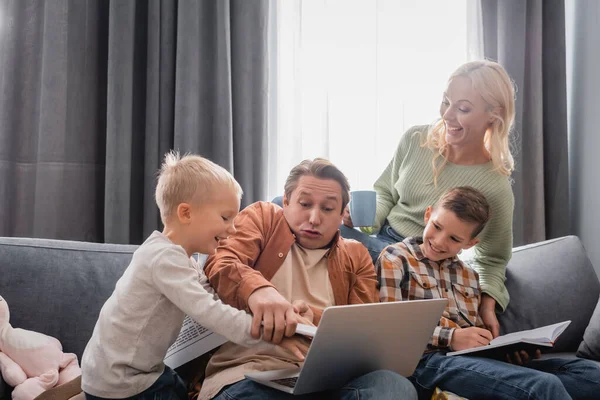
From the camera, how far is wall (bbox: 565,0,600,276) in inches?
109

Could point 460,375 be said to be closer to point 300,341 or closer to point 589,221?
point 300,341

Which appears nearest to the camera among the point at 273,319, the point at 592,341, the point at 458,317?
the point at 273,319

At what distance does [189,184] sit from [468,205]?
87cm

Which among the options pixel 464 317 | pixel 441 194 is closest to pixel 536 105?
pixel 441 194

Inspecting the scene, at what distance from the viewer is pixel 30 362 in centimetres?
157

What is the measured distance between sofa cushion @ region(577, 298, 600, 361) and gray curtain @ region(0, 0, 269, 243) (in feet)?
4.66

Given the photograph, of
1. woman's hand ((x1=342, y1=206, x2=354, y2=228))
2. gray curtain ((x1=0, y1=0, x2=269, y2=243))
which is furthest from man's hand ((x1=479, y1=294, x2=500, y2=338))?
gray curtain ((x1=0, y1=0, x2=269, y2=243))

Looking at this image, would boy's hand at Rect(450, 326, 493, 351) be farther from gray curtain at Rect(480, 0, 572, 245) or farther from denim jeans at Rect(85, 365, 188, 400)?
gray curtain at Rect(480, 0, 572, 245)

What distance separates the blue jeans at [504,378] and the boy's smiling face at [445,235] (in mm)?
311

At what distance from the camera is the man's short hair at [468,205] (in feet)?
5.94

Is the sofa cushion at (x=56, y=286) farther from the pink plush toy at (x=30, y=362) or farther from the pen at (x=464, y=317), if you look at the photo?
the pen at (x=464, y=317)

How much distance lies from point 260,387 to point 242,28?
1.86 metres

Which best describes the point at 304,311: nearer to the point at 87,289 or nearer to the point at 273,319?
the point at 273,319

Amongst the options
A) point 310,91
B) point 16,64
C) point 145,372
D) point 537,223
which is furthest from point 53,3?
point 537,223
